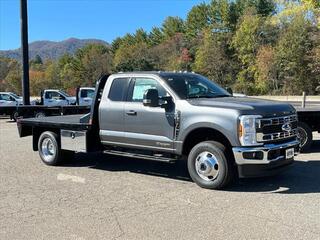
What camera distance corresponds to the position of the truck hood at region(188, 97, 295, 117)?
7.35 m

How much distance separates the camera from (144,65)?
82.2m

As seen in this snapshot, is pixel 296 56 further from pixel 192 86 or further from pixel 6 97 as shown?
pixel 192 86

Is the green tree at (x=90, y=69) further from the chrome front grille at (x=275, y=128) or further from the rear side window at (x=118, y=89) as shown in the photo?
the chrome front grille at (x=275, y=128)

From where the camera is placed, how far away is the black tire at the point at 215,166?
747 centimetres

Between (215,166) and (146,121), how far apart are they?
5.12ft

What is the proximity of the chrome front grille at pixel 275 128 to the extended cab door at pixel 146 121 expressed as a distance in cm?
156

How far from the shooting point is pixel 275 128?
7.55 meters

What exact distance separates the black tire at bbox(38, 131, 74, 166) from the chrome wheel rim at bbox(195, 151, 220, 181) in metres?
3.60

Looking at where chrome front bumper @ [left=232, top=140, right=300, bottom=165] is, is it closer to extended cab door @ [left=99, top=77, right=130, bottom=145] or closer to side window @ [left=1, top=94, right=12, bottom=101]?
extended cab door @ [left=99, top=77, right=130, bottom=145]

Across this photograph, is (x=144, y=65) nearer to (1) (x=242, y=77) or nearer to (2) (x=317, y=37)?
(1) (x=242, y=77)

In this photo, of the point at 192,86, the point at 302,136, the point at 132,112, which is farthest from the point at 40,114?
the point at 192,86

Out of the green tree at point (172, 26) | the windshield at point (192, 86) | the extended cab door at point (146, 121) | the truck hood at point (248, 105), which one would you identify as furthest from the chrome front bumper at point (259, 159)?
the green tree at point (172, 26)

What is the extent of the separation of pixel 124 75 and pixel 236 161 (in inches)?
118

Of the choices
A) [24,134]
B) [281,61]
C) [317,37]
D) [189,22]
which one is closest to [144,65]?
[189,22]
